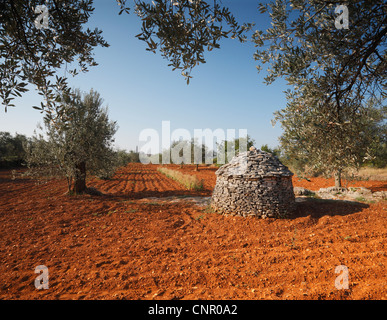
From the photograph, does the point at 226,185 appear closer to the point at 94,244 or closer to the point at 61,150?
the point at 94,244

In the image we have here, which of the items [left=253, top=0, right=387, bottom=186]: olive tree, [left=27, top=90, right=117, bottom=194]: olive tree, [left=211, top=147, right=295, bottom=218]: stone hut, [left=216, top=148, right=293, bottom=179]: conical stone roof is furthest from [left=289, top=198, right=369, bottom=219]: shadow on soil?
[left=27, top=90, right=117, bottom=194]: olive tree

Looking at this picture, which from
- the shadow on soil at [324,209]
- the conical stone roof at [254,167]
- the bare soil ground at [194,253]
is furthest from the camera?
the conical stone roof at [254,167]

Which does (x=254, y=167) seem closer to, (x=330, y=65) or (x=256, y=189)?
(x=256, y=189)

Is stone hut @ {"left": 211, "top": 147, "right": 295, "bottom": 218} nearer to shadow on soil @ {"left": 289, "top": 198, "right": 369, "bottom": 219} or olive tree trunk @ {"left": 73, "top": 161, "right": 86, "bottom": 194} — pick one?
shadow on soil @ {"left": 289, "top": 198, "right": 369, "bottom": 219}

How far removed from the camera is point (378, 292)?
9.23ft

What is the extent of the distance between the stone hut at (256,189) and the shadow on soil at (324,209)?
58cm

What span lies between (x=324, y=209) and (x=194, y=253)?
6.61 m

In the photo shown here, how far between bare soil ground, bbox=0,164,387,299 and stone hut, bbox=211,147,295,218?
47cm

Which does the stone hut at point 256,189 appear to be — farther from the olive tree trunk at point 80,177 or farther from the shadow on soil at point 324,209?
the olive tree trunk at point 80,177

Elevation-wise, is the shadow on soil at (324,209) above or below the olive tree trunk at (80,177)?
below

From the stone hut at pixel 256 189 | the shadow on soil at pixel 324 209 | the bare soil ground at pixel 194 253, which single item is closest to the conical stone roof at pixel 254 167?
the stone hut at pixel 256 189

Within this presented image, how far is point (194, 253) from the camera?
5.11 metres

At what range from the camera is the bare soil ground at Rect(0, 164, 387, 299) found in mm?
3465

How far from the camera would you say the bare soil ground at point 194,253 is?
346 centimetres
